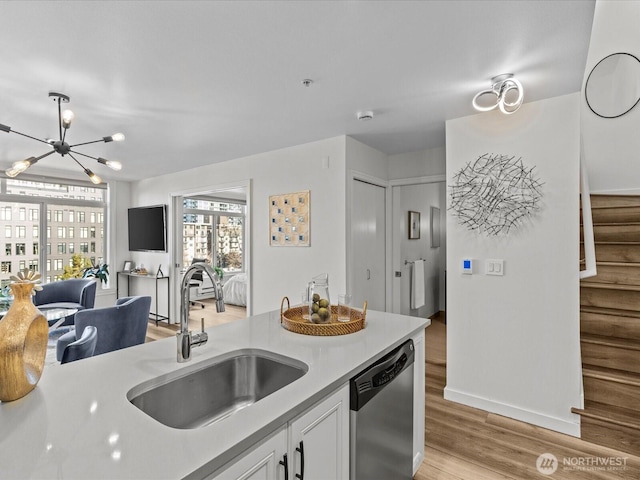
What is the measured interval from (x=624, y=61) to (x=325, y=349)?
395 cm

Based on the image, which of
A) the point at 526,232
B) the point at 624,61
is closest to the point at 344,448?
the point at 526,232

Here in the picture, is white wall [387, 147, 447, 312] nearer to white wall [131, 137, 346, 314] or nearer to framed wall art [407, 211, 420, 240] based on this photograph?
framed wall art [407, 211, 420, 240]

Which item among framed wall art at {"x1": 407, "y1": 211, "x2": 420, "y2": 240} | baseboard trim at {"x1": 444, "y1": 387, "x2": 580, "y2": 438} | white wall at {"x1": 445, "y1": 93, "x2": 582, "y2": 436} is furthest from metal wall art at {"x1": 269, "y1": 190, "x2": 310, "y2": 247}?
baseboard trim at {"x1": 444, "y1": 387, "x2": 580, "y2": 438}

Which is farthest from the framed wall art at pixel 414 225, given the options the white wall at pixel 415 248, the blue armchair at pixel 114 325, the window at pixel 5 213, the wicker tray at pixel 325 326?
the window at pixel 5 213

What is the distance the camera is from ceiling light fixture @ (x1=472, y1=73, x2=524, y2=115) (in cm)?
216

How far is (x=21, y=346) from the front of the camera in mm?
941

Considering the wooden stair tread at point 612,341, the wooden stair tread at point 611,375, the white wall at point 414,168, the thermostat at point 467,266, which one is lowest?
the wooden stair tread at point 611,375

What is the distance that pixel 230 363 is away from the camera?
144cm

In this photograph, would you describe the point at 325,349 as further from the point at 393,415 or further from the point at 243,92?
the point at 243,92

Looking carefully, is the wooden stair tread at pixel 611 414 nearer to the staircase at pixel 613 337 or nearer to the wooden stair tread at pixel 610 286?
the staircase at pixel 613 337

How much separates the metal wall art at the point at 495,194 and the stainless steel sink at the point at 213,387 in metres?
2.10

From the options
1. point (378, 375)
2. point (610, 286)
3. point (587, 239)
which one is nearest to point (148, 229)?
point (378, 375)

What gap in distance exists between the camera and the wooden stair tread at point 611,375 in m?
2.13

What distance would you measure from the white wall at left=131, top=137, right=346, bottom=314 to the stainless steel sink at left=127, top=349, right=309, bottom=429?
6.28ft
